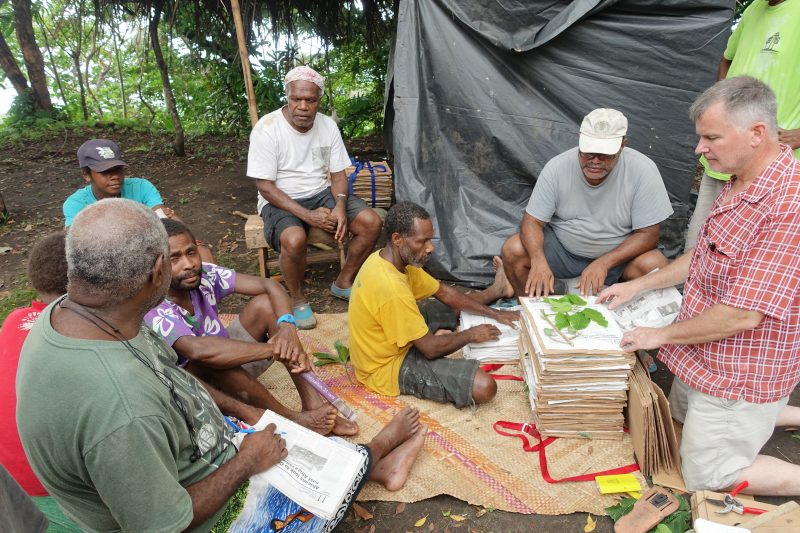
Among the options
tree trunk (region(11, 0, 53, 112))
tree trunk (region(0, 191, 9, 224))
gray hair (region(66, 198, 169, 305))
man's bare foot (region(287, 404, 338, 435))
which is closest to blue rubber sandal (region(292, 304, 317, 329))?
man's bare foot (region(287, 404, 338, 435))

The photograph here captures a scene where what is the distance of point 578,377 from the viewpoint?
2580mm

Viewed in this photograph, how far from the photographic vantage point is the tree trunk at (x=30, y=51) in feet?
30.3

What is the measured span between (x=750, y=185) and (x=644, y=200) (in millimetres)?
1309

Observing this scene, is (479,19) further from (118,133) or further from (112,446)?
(118,133)

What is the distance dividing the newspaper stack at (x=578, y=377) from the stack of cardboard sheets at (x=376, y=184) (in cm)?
269

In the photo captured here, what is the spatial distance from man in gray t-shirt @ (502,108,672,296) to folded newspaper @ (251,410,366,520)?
1742 mm

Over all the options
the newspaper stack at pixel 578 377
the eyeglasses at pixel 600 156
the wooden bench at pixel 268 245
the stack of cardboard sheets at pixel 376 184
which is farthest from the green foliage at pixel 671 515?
the stack of cardboard sheets at pixel 376 184

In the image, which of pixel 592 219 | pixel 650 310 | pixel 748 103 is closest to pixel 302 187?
pixel 592 219

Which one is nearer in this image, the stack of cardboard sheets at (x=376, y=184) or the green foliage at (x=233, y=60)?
the stack of cardboard sheets at (x=376, y=184)

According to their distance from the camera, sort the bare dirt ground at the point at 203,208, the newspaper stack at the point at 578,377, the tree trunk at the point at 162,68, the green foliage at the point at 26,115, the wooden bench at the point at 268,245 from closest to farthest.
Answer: the bare dirt ground at the point at 203,208 → the newspaper stack at the point at 578,377 → the wooden bench at the point at 268,245 → the tree trunk at the point at 162,68 → the green foliage at the point at 26,115

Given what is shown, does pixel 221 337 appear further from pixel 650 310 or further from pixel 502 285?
pixel 650 310

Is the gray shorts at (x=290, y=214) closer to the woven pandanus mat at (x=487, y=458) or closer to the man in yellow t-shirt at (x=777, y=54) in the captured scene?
the woven pandanus mat at (x=487, y=458)

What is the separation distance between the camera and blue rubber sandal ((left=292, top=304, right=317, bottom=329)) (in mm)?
3910

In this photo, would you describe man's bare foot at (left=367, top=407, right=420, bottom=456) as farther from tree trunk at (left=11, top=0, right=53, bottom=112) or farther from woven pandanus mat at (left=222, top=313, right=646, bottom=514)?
tree trunk at (left=11, top=0, right=53, bottom=112)
